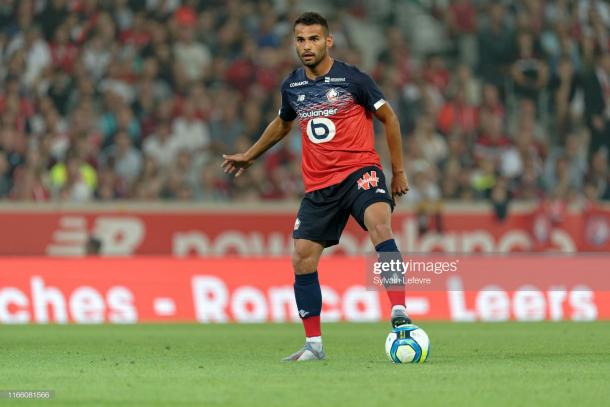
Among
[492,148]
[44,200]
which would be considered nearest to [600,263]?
[492,148]

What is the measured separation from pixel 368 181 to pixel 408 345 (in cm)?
118

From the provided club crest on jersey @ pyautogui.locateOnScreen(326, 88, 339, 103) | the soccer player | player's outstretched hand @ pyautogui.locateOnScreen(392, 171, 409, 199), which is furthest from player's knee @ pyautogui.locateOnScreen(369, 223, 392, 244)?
club crest on jersey @ pyautogui.locateOnScreen(326, 88, 339, 103)

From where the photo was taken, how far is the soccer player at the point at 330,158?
9.02 m

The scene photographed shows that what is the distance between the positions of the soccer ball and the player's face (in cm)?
189

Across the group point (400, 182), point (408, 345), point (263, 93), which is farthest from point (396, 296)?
point (263, 93)

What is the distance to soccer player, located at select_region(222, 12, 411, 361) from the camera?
9.02 metres

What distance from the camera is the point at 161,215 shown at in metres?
17.9

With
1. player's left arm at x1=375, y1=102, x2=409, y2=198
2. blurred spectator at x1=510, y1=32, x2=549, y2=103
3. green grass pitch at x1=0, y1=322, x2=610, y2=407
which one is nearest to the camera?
green grass pitch at x1=0, y1=322, x2=610, y2=407

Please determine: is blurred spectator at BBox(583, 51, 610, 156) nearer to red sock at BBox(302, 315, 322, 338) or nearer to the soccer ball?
red sock at BBox(302, 315, 322, 338)

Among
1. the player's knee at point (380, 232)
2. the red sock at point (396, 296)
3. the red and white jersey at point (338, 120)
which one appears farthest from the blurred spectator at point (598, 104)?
the red sock at point (396, 296)

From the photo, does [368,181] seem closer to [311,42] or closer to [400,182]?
[400,182]

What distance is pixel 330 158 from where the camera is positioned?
9.17m

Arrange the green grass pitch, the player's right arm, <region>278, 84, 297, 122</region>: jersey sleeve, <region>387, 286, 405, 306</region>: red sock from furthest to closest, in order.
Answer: the player's right arm → <region>278, 84, 297, 122</region>: jersey sleeve → <region>387, 286, 405, 306</region>: red sock → the green grass pitch

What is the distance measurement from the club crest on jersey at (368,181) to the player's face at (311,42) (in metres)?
0.83
